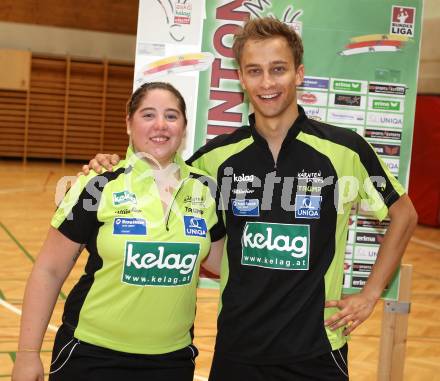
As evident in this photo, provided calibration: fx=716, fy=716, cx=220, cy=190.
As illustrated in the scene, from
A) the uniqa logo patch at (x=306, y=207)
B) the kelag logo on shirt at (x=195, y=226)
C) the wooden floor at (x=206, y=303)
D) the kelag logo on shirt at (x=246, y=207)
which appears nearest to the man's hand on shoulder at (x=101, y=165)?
the kelag logo on shirt at (x=195, y=226)

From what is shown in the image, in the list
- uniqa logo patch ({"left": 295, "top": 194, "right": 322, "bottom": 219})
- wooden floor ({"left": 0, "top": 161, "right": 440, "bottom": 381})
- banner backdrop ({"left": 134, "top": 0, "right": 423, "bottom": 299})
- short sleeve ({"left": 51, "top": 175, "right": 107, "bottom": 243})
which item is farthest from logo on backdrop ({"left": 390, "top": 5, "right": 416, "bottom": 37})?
wooden floor ({"left": 0, "top": 161, "right": 440, "bottom": 381})

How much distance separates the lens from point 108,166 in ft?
8.32

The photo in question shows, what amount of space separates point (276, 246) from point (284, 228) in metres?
0.07

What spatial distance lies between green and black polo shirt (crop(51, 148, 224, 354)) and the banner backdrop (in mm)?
1260

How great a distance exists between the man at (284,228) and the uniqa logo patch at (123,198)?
0.39 m

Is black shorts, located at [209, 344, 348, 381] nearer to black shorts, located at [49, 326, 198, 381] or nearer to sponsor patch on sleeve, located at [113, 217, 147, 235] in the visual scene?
black shorts, located at [49, 326, 198, 381]

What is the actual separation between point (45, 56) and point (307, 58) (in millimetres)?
14683

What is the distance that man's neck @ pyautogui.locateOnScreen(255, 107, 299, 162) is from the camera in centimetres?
263

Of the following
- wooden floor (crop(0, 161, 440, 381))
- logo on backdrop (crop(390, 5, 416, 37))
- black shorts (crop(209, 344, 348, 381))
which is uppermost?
logo on backdrop (crop(390, 5, 416, 37))

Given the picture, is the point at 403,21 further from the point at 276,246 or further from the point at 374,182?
the point at 276,246

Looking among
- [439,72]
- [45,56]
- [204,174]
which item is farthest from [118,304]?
[45,56]

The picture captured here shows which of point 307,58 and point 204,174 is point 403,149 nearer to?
point 307,58

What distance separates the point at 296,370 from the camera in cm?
251

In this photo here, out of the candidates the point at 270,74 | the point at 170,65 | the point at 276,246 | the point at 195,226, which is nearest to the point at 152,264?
the point at 195,226
